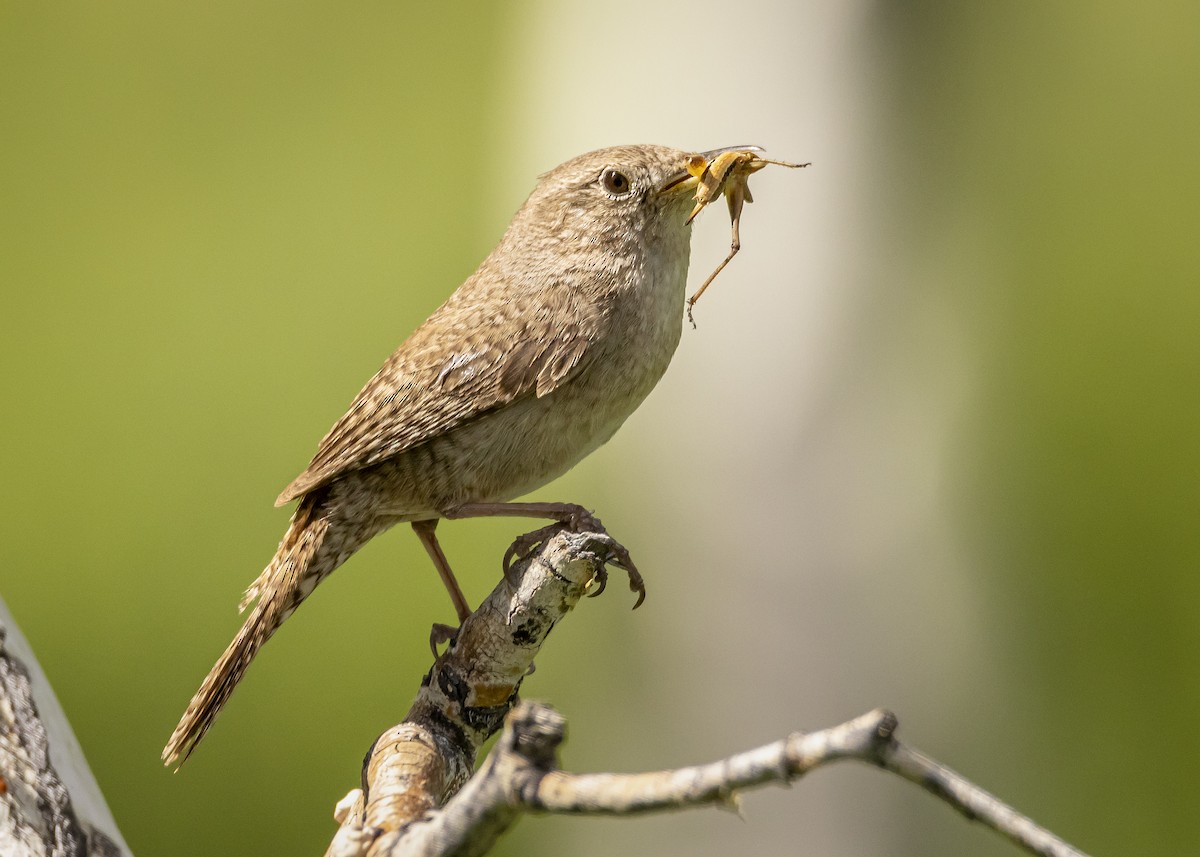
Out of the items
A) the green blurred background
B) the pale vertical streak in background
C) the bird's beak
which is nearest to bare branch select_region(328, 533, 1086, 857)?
the bird's beak

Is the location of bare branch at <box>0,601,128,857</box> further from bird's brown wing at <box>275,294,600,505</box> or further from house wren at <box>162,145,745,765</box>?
bird's brown wing at <box>275,294,600,505</box>

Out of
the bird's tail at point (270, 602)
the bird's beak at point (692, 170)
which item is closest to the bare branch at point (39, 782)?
the bird's tail at point (270, 602)

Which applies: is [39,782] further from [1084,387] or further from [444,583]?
[1084,387]

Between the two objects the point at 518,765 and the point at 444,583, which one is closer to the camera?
the point at 518,765

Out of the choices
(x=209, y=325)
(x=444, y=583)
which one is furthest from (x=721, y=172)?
(x=209, y=325)

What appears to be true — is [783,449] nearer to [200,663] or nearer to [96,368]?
[200,663]

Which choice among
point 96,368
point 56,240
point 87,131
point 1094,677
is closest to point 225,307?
point 96,368

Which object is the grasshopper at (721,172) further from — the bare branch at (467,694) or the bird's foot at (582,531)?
the bare branch at (467,694)
